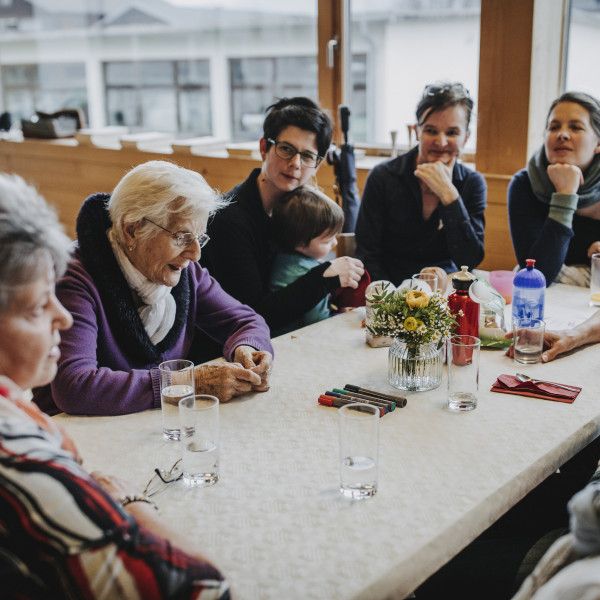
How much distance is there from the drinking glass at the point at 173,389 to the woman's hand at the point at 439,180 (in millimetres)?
1449

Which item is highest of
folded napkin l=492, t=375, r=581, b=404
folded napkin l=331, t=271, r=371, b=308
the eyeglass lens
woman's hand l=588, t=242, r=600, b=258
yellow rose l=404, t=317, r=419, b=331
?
the eyeglass lens

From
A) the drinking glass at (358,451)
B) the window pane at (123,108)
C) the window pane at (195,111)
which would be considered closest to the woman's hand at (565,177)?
the drinking glass at (358,451)

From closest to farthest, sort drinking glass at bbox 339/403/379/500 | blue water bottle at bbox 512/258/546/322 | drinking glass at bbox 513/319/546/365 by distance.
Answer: drinking glass at bbox 339/403/379/500 < drinking glass at bbox 513/319/546/365 < blue water bottle at bbox 512/258/546/322

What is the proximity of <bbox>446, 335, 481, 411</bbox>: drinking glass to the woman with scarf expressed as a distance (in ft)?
3.71

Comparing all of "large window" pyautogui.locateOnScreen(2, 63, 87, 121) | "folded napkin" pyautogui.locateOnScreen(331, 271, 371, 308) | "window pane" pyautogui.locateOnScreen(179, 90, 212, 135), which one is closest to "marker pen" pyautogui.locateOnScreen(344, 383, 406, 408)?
"folded napkin" pyautogui.locateOnScreen(331, 271, 371, 308)

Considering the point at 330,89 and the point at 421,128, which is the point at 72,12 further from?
the point at 421,128

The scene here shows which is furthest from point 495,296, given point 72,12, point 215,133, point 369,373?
point 72,12

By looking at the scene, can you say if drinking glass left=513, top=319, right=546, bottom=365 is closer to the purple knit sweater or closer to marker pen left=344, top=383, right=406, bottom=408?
marker pen left=344, top=383, right=406, bottom=408

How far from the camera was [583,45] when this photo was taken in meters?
3.28

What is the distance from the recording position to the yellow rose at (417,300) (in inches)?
63.0

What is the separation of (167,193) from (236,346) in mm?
422

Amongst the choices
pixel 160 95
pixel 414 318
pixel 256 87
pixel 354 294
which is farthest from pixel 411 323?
pixel 160 95

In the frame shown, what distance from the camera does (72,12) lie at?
5.91 meters

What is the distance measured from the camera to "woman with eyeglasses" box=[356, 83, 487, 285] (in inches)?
105
